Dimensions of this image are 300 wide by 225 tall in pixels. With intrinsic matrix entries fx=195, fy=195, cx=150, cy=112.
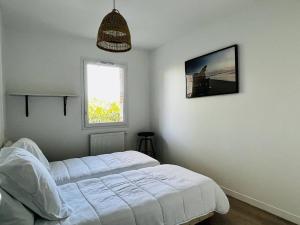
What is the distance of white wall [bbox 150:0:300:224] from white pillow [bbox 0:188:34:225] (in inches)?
95.3

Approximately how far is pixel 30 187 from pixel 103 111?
8.47 feet

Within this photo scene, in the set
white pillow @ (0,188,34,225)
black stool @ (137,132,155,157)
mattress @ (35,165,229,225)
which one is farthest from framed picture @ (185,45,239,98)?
white pillow @ (0,188,34,225)

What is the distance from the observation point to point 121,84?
4.04 metres

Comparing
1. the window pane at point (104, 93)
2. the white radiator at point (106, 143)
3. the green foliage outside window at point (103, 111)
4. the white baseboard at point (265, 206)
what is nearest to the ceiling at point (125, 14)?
the window pane at point (104, 93)

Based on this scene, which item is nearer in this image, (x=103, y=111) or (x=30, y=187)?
(x=30, y=187)

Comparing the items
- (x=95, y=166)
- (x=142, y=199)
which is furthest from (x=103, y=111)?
(x=142, y=199)

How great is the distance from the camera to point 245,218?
2.21 meters

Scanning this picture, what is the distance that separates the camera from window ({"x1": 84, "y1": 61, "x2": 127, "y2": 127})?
3.68 m

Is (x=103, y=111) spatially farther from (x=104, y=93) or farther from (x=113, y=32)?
(x=113, y=32)

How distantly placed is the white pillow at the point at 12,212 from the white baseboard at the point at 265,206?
2444 mm

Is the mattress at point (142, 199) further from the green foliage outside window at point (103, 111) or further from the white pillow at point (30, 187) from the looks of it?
the green foliage outside window at point (103, 111)

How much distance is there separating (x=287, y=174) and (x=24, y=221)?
248 cm

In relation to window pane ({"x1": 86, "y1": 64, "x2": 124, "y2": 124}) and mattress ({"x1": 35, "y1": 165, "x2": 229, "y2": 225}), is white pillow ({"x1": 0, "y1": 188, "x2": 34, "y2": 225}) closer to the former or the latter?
mattress ({"x1": 35, "y1": 165, "x2": 229, "y2": 225})

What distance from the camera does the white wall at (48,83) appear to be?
3.10 m
